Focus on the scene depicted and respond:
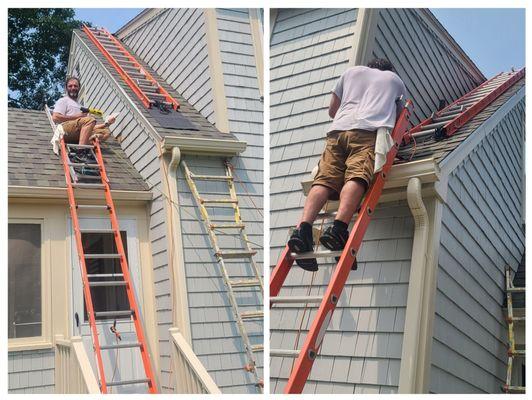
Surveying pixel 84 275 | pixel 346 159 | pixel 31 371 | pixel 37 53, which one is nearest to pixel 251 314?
pixel 84 275

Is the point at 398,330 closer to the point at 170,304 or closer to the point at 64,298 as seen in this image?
the point at 170,304

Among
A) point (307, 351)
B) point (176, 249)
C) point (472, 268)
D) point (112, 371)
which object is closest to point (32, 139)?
point (176, 249)

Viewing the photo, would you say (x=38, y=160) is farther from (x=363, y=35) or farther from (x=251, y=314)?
(x=363, y=35)

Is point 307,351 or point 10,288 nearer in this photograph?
point 307,351

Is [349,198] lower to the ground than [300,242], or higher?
higher

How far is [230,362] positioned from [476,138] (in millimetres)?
1955

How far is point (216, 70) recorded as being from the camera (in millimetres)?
4625

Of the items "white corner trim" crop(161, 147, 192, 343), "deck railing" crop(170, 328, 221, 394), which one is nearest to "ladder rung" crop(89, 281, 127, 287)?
"white corner trim" crop(161, 147, 192, 343)

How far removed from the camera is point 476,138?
12.7 feet

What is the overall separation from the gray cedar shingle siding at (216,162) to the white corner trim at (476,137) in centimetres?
122

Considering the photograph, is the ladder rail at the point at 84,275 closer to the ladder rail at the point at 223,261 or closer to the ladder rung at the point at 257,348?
the ladder rail at the point at 223,261

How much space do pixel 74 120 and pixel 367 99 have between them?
200 centimetres

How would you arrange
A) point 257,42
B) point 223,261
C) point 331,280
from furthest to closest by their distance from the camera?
point 257,42, point 223,261, point 331,280

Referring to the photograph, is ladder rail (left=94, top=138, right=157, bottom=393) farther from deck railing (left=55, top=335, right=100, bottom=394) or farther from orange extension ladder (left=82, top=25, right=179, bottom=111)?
orange extension ladder (left=82, top=25, right=179, bottom=111)
